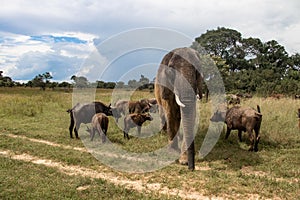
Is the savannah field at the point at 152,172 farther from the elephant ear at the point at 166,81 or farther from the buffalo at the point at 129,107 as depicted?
the buffalo at the point at 129,107

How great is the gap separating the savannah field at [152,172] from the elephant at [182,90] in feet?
2.34

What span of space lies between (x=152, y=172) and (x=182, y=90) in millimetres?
1959

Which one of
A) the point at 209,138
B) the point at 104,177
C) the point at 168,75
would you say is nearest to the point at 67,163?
the point at 104,177

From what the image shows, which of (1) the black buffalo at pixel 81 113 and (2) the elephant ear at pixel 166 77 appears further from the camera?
(1) the black buffalo at pixel 81 113

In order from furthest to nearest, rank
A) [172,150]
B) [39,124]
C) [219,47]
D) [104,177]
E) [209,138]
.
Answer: [219,47] < [39,124] < [209,138] < [172,150] < [104,177]

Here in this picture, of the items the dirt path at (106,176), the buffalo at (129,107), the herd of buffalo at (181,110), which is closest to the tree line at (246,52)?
the buffalo at (129,107)

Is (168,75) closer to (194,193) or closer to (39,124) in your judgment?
(194,193)

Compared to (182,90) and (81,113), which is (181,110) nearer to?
(182,90)

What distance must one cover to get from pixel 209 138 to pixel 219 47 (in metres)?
30.3

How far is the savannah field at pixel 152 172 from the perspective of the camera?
5.58 m

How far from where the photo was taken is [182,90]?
683 centimetres

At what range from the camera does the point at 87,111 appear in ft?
37.5

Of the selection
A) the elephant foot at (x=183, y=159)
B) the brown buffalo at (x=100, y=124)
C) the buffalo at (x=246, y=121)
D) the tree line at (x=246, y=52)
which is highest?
the tree line at (x=246, y=52)

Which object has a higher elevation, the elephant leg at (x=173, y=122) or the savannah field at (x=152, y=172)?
the elephant leg at (x=173, y=122)
